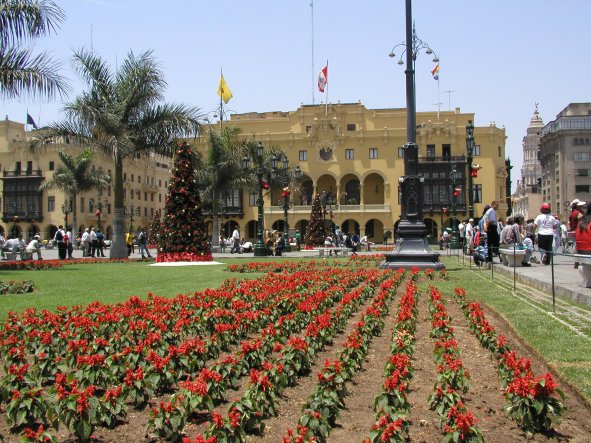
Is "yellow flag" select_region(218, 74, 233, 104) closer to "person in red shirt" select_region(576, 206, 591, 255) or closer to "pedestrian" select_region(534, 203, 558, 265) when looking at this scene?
"pedestrian" select_region(534, 203, 558, 265)

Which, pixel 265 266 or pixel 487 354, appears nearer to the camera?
pixel 487 354

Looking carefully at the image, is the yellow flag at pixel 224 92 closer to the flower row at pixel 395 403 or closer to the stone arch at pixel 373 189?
the stone arch at pixel 373 189

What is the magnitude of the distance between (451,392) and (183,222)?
19724 mm

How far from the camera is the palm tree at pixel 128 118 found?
24.6 metres

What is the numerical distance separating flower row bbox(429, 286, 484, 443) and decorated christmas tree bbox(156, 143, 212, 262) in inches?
662

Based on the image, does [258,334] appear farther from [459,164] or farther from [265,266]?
[459,164]

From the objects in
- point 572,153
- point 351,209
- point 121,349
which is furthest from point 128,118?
point 572,153

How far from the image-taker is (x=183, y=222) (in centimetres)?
2348

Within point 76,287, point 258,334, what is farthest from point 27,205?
point 258,334

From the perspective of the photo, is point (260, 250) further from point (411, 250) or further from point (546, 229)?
point (546, 229)

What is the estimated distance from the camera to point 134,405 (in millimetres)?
4848

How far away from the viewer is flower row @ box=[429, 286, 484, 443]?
3.75 m

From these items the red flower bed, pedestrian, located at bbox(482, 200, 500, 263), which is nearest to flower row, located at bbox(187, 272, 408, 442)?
pedestrian, located at bbox(482, 200, 500, 263)

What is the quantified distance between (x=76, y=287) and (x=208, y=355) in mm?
7475
